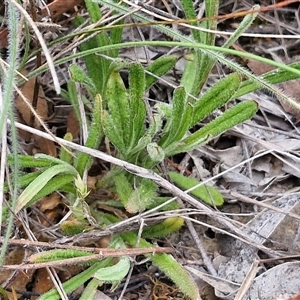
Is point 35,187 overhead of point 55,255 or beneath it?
overhead

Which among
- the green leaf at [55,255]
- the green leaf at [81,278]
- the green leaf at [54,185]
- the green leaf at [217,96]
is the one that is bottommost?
the green leaf at [81,278]

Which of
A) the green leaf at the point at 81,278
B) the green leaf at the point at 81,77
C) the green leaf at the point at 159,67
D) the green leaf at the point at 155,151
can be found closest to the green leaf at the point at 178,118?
the green leaf at the point at 155,151

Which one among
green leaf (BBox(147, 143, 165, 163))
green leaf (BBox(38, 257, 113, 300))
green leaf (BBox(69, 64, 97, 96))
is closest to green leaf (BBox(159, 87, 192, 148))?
green leaf (BBox(147, 143, 165, 163))

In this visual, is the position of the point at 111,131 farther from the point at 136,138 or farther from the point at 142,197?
the point at 142,197

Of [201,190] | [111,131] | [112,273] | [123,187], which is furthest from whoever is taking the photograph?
[201,190]

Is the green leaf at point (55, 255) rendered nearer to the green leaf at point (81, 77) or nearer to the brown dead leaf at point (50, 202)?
the brown dead leaf at point (50, 202)

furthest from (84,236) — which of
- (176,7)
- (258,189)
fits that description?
(176,7)

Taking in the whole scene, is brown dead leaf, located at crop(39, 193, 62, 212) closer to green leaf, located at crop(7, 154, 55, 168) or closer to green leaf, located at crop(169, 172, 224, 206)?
green leaf, located at crop(7, 154, 55, 168)

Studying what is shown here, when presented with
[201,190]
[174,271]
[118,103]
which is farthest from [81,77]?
[174,271]
